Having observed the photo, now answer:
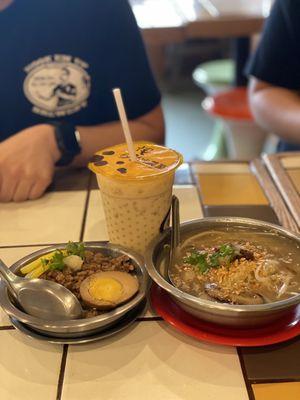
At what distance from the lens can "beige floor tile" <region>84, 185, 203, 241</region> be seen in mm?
1002

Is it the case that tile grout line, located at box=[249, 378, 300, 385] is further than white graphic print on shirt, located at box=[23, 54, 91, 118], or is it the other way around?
white graphic print on shirt, located at box=[23, 54, 91, 118]

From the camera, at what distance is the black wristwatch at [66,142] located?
1.24 meters

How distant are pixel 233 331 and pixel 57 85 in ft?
3.08

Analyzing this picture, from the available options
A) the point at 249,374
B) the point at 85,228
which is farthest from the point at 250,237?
the point at 85,228

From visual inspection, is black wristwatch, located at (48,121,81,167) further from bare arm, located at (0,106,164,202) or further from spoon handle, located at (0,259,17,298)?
spoon handle, located at (0,259,17,298)

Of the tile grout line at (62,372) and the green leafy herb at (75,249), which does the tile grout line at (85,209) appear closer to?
the green leafy herb at (75,249)

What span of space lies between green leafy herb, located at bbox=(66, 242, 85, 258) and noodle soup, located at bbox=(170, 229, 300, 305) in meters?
0.16

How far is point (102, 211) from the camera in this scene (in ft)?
3.56

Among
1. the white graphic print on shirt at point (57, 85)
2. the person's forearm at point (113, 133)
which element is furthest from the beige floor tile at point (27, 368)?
the white graphic print on shirt at point (57, 85)

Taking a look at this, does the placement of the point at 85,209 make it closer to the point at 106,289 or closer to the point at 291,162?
the point at 106,289

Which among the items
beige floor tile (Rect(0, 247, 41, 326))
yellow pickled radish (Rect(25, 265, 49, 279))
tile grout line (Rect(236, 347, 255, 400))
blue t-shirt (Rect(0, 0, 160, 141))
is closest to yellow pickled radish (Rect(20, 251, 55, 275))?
yellow pickled radish (Rect(25, 265, 49, 279))

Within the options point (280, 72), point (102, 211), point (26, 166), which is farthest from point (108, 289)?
point (280, 72)

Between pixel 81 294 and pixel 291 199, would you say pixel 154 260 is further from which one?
pixel 291 199

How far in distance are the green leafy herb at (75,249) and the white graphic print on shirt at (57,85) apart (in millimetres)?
701
